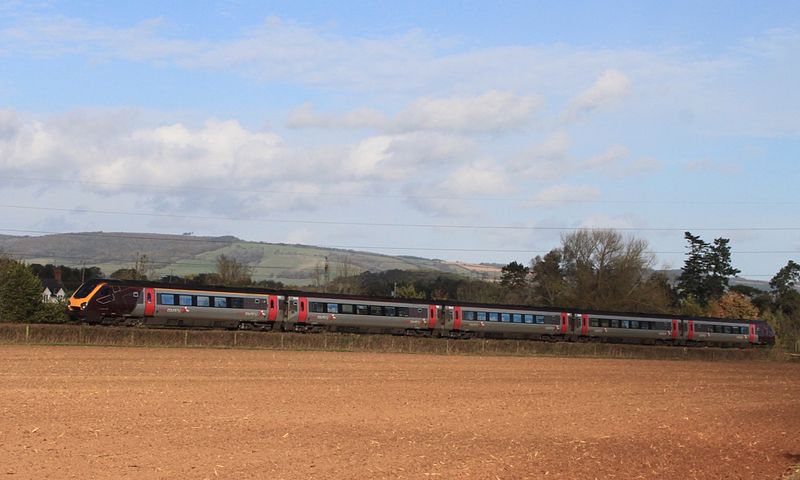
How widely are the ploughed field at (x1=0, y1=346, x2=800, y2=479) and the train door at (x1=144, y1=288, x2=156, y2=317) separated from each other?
9.12 meters

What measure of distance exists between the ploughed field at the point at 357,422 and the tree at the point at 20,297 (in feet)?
65.9

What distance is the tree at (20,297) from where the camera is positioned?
192 ft

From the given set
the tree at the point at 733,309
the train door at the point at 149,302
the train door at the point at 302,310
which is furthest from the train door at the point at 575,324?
the tree at the point at 733,309

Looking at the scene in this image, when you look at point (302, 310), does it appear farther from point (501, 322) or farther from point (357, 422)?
point (357, 422)

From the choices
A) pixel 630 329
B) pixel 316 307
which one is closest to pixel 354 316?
pixel 316 307

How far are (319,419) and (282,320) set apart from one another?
1261 inches

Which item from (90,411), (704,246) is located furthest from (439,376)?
(704,246)

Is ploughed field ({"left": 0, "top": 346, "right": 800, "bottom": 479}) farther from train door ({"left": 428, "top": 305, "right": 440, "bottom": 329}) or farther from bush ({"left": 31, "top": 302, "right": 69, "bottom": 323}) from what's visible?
train door ({"left": 428, "top": 305, "right": 440, "bottom": 329})

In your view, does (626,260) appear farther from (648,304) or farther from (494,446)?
(494,446)

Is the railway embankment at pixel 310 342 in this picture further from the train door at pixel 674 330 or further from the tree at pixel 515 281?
the tree at pixel 515 281

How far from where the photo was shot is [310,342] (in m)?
50.8

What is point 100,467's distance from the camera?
643 inches

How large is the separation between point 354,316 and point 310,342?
272 inches

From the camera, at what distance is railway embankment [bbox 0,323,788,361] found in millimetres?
44000
